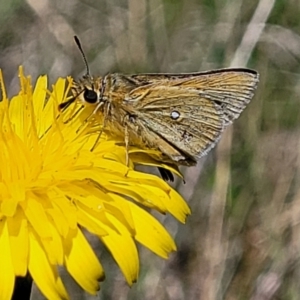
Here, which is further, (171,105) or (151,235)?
(171,105)

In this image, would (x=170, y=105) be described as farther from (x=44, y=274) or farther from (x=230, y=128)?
(x=230, y=128)

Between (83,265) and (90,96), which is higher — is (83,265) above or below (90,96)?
below

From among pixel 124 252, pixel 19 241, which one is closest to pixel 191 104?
pixel 124 252

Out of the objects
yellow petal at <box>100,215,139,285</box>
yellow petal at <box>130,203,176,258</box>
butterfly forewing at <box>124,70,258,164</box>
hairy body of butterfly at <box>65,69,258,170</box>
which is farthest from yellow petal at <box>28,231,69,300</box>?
butterfly forewing at <box>124,70,258,164</box>

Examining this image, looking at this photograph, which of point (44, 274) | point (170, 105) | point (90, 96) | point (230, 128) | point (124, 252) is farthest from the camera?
point (230, 128)

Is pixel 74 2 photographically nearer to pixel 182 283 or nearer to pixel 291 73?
pixel 291 73

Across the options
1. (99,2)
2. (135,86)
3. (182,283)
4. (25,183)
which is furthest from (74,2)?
(25,183)
